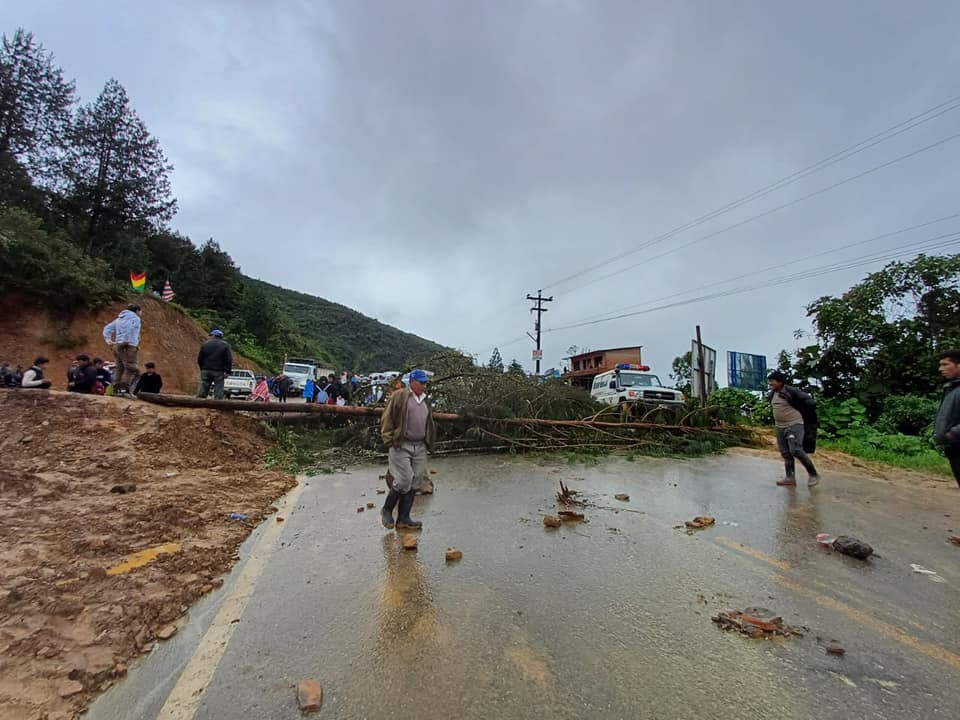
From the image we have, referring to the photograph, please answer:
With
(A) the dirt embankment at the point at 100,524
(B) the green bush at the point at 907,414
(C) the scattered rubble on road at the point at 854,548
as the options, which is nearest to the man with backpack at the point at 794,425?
(C) the scattered rubble on road at the point at 854,548

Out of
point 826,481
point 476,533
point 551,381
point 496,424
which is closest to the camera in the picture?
point 476,533

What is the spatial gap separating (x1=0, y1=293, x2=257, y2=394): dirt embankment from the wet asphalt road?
2297cm

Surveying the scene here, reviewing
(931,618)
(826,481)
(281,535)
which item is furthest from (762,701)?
(826,481)

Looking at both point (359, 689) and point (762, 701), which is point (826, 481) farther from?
point (359, 689)

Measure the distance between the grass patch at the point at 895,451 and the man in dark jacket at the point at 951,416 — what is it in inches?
213

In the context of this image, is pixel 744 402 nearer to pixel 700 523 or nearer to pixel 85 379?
pixel 700 523

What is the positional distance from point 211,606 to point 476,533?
90.9 inches

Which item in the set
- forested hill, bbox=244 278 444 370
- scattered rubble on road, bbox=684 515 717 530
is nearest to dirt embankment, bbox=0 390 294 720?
scattered rubble on road, bbox=684 515 717 530

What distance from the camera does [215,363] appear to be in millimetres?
9727

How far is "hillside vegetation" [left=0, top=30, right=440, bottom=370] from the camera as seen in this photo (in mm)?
22656

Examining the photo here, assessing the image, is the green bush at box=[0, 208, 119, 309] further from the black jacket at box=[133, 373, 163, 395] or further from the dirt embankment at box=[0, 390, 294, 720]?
the dirt embankment at box=[0, 390, 294, 720]

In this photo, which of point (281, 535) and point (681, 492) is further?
point (681, 492)

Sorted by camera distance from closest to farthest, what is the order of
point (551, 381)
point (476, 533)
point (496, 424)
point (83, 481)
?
point (476, 533), point (83, 481), point (496, 424), point (551, 381)

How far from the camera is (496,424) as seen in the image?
1007 cm
